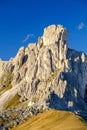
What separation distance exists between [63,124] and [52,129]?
34.2 feet

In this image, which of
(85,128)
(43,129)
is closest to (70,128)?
(85,128)

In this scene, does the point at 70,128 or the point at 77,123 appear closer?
the point at 70,128

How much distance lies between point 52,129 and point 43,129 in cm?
902

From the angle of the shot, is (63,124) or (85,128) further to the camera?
(63,124)

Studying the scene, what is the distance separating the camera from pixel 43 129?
198875mm

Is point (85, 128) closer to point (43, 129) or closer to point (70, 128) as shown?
point (70, 128)

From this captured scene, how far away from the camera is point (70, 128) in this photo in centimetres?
18150

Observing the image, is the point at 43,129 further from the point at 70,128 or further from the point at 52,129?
the point at 70,128

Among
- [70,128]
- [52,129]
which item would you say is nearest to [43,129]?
[52,129]

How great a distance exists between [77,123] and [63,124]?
7.60 m

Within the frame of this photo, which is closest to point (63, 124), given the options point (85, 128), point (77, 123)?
point (77, 123)

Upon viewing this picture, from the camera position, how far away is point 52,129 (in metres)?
191

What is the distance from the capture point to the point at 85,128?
599 feet

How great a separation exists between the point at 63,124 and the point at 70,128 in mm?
18313
